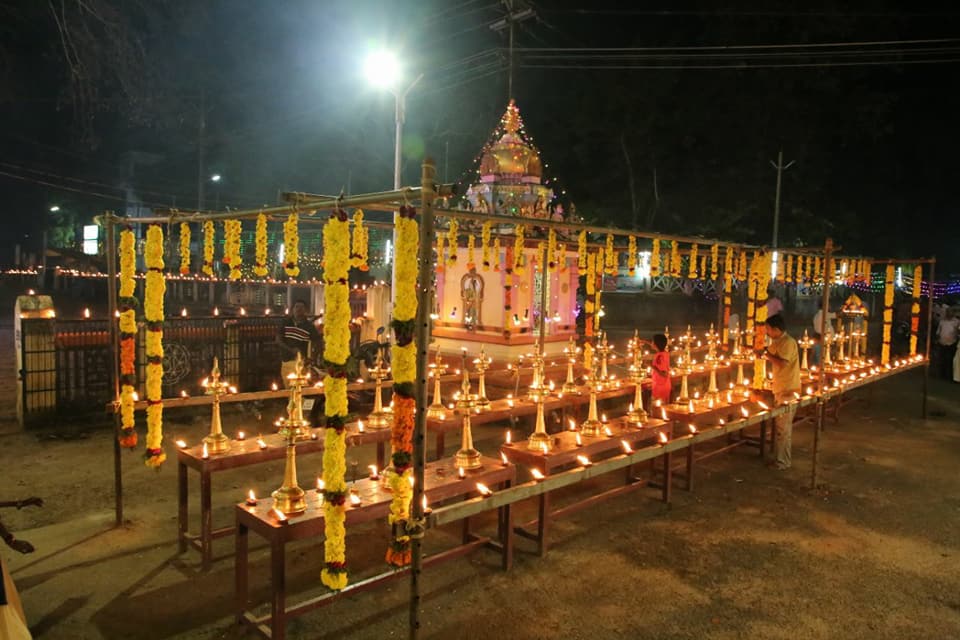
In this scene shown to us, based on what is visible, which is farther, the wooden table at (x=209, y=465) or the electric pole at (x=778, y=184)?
the electric pole at (x=778, y=184)

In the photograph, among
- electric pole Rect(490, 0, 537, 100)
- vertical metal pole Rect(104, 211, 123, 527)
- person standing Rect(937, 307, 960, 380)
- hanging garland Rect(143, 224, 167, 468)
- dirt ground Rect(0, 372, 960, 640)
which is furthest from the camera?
person standing Rect(937, 307, 960, 380)

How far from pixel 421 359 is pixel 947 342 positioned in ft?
61.4

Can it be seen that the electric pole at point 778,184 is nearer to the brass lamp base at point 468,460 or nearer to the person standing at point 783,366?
the person standing at point 783,366

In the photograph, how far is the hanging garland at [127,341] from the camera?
679 cm

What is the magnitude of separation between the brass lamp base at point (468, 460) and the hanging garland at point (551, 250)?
4.41 meters

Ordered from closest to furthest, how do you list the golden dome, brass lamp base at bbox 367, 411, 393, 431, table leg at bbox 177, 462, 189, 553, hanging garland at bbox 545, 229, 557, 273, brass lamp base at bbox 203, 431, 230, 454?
brass lamp base at bbox 203, 431, 230, 454, table leg at bbox 177, 462, 189, 553, brass lamp base at bbox 367, 411, 393, 431, hanging garland at bbox 545, 229, 557, 273, the golden dome

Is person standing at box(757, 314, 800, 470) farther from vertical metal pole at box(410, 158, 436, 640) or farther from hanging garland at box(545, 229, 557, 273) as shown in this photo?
vertical metal pole at box(410, 158, 436, 640)

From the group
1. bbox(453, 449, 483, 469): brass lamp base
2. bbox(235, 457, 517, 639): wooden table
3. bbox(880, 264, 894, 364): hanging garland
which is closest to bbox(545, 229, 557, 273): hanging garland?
bbox(453, 449, 483, 469): brass lamp base

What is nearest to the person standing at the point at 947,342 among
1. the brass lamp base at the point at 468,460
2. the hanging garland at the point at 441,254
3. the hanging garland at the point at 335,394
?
the hanging garland at the point at 441,254

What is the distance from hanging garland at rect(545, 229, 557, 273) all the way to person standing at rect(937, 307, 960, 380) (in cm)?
1152

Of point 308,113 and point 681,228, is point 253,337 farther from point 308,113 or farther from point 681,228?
point 308,113

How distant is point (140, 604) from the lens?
16.7 feet

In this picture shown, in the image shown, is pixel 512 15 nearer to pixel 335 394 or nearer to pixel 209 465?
pixel 209 465

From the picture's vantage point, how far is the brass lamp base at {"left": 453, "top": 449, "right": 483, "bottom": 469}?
19.1 feet
